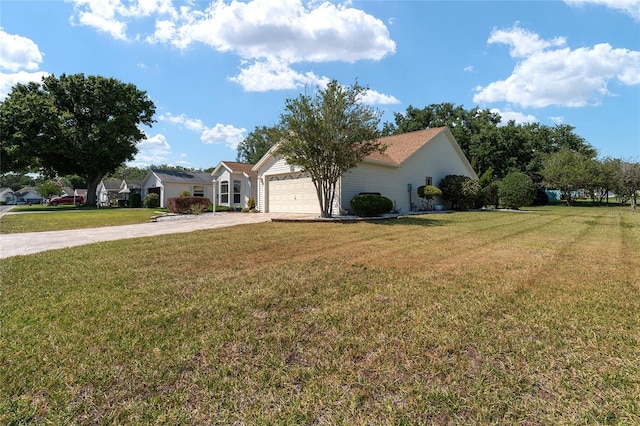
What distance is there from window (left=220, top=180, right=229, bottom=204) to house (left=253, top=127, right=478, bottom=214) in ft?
17.2

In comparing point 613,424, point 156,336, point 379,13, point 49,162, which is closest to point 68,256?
point 156,336

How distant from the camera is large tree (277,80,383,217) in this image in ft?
38.9

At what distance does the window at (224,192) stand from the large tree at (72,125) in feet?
49.8

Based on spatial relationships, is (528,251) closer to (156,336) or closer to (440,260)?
(440,260)

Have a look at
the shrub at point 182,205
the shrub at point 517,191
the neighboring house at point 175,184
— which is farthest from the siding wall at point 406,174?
the neighboring house at point 175,184

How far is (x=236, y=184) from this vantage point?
2303 cm

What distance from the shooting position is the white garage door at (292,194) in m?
16.3

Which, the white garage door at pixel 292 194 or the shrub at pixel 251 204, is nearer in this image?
the white garage door at pixel 292 194

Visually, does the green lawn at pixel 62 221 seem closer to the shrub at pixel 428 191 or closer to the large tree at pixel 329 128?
the large tree at pixel 329 128

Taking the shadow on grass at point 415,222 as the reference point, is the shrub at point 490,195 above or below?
above

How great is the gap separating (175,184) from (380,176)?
22.7 metres

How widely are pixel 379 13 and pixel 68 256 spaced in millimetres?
12460

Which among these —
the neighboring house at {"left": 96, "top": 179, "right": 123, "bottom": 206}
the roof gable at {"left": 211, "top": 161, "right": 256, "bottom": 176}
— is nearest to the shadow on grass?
the roof gable at {"left": 211, "top": 161, "right": 256, "bottom": 176}

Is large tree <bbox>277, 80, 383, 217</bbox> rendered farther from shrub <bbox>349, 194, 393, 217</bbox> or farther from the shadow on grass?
the shadow on grass
